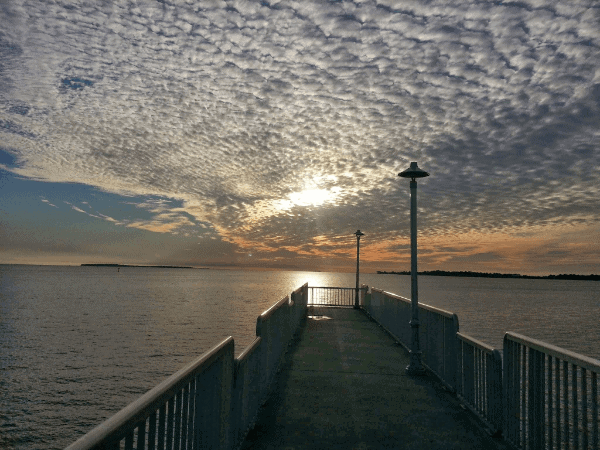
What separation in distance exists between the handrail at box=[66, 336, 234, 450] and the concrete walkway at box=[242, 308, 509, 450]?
8.51ft

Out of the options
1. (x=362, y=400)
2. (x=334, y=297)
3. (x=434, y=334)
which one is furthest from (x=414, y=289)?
(x=334, y=297)

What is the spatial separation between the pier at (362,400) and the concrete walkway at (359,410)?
0.06 feet


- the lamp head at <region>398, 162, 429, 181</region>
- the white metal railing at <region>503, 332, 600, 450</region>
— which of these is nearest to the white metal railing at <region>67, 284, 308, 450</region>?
the white metal railing at <region>503, 332, 600, 450</region>

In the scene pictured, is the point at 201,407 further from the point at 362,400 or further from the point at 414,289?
the point at 414,289

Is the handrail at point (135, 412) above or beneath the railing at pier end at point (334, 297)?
above

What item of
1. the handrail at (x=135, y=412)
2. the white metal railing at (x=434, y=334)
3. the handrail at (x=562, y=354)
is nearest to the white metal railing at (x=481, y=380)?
the white metal railing at (x=434, y=334)

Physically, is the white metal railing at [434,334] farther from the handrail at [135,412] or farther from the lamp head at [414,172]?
the handrail at [135,412]

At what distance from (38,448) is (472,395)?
1443 centimetres

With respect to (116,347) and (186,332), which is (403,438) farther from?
(186,332)

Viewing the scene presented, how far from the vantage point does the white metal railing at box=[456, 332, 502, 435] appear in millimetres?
5473

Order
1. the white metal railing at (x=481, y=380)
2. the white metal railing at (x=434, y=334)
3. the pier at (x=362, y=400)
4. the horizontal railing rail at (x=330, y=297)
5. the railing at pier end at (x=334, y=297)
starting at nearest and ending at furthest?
the pier at (x=362, y=400) < the white metal railing at (x=481, y=380) < the white metal railing at (x=434, y=334) < the railing at pier end at (x=334, y=297) < the horizontal railing rail at (x=330, y=297)

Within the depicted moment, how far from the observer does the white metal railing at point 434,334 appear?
7379 mm

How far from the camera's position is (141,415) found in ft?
7.65

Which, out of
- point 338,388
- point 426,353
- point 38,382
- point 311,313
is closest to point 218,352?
point 338,388
